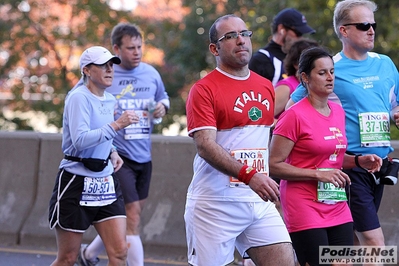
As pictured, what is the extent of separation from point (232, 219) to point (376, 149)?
1419mm

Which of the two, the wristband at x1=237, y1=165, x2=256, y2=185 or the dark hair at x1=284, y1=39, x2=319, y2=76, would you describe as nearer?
the wristband at x1=237, y1=165, x2=256, y2=185

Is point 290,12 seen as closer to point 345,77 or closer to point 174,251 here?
point 345,77

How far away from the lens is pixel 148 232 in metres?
9.05

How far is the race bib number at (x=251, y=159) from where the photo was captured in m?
5.08

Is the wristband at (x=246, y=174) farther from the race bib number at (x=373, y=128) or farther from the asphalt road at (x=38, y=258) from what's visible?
the asphalt road at (x=38, y=258)

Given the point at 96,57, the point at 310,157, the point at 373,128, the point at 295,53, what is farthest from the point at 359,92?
the point at 96,57

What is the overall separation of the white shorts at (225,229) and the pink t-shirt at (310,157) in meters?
0.20

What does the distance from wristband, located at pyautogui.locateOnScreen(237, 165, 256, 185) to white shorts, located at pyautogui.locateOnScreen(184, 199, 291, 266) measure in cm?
37

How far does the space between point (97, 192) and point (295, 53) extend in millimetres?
1948

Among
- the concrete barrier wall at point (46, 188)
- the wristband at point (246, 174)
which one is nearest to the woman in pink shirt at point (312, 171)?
the wristband at point (246, 174)

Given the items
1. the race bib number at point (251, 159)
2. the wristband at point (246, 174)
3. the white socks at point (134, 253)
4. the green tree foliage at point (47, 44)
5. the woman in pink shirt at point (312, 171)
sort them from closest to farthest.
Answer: the wristband at point (246, 174) → the race bib number at point (251, 159) → the woman in pink shirt at point (312, 171) → the white socks at point (134, 253) → the green tree foliage at point (47, 44)

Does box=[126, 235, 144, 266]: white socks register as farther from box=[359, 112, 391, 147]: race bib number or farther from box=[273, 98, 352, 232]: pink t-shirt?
box=[359, 112, 391, 147]: race bib number

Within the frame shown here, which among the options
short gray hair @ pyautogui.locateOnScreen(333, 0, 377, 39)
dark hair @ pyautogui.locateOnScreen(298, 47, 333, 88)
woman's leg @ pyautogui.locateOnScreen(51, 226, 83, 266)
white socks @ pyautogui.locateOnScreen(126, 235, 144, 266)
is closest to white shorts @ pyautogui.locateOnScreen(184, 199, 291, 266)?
dark hair @ pyautogui.locateOnScreen(298, 47, 333, 88)

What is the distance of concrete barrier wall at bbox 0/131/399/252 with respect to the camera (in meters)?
9.02
